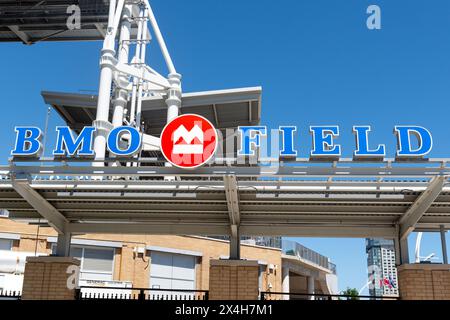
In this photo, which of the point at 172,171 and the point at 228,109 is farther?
the point at 228,109

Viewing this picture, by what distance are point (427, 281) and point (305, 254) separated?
25.7 m

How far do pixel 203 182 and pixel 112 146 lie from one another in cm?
240

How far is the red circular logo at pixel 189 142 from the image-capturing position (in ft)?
40.0

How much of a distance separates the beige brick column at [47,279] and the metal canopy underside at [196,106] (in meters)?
16.9

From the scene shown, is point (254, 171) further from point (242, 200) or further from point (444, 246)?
point (444, 246)

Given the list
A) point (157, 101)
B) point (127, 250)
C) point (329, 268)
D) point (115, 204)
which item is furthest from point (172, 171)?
point (329, 268)

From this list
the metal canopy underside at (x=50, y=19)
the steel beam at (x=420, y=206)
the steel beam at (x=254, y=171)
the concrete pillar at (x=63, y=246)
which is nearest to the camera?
the steel beam at (x=254, y=171)

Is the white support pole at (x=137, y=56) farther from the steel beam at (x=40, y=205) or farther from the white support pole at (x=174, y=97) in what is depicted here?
the steel beam at (x=40, y=205)

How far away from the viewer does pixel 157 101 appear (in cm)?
3142

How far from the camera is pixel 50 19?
110ft

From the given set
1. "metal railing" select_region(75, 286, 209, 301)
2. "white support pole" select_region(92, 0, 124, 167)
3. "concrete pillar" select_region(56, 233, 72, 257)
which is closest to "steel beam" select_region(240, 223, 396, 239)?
"metal railing" select_region(75, 286, 209, 301)

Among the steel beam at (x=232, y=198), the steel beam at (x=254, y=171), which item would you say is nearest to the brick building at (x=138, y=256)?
the steel beam at (x=232, y=198)
